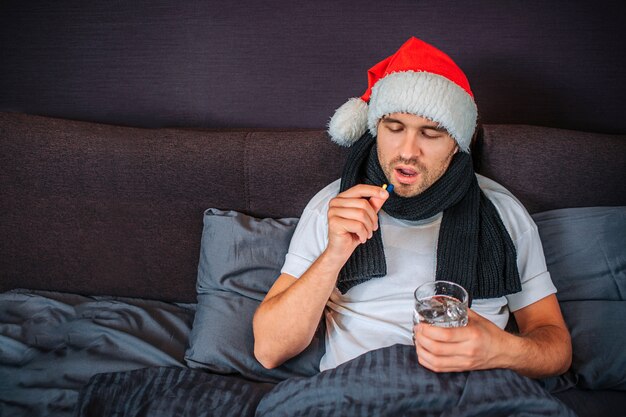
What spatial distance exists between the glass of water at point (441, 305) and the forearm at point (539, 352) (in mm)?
150

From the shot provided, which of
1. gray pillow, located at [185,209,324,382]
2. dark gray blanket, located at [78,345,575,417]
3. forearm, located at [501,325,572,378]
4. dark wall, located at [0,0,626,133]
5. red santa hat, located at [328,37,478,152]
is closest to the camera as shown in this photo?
dark gray blanket, located at [78,345,575,417]

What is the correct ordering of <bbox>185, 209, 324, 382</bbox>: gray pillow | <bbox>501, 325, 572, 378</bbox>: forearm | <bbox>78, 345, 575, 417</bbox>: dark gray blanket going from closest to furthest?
<bbox>78, 345, 575, 417</bbox>: dark gray blanket, <bbox>501, 325, 572, 378</bbox>: forearm, <bbox>185, 209, 324, 382</bbox>: gray pillow

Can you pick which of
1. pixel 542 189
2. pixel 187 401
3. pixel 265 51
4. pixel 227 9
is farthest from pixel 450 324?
pixel 227 9

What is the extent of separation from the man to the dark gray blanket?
14 centimetres

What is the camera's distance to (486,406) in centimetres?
96

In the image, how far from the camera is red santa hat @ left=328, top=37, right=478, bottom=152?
122 cm

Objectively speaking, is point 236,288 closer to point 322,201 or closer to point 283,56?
point 322,201

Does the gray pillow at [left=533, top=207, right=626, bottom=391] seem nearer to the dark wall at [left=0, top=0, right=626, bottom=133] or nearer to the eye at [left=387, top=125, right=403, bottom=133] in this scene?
the dark wall at [left=0, top=0, right=626, bottom=133]

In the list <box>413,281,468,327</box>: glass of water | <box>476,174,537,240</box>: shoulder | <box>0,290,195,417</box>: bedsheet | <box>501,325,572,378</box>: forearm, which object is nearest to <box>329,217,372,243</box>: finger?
<box>413,281,468,327</box>: glass of water

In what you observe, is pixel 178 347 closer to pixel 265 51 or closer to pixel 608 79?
pixel 265 51

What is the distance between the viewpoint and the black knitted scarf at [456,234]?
127 centimetres

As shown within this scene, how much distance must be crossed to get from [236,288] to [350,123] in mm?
605

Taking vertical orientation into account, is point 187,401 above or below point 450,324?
below

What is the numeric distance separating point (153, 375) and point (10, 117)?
1001mm
